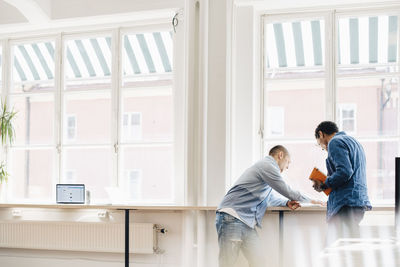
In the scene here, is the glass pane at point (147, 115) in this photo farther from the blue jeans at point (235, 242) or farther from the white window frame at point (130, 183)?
the blue jeans at point (235, 242)

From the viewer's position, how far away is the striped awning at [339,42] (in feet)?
17.2

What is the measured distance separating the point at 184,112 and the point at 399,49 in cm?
231

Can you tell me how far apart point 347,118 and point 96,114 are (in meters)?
2.95

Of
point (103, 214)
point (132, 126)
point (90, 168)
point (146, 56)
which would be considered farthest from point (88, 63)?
point (103, 214)

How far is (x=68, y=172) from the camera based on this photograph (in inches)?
245

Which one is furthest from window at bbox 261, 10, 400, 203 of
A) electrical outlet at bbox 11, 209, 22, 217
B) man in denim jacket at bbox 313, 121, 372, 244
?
electrical outlet at bbox 11, 209, 22, 217

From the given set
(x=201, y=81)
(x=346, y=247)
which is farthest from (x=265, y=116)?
(x=346, y=247)

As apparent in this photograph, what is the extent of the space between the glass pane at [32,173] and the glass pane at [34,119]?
15cm

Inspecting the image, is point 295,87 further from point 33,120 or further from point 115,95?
point 33,120

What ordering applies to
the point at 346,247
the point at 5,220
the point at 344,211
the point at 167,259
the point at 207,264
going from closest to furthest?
the point at 346,247 → the point at 344,211 → the point at 207,264 → the point at 167,259 → the point at 5,220

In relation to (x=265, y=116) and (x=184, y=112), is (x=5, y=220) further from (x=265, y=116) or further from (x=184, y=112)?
(x=265, y=116)

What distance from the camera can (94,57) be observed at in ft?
20.5

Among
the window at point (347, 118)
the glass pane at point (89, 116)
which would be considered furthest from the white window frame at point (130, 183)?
the window at point (347, 118)

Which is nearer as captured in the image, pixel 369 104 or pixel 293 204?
pixel 293 204
